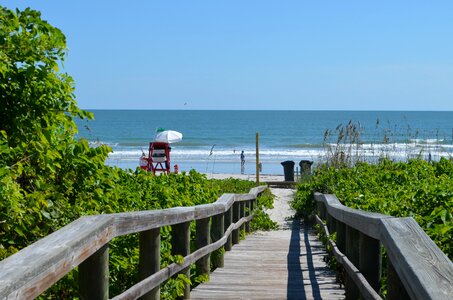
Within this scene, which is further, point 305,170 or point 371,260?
point 305,170

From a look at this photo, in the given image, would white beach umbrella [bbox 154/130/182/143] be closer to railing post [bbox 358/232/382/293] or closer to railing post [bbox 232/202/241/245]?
railing post [bbox 232/202/241/245]

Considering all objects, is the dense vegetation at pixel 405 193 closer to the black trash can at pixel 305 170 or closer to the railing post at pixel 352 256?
the railing post at pixel 352 256

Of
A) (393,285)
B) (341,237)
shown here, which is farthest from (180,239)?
(393,285)

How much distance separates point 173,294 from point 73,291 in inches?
67.9

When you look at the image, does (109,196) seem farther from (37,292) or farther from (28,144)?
(37,292)

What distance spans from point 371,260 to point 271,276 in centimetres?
318

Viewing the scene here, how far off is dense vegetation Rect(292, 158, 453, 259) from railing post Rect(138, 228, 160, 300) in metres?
1.70

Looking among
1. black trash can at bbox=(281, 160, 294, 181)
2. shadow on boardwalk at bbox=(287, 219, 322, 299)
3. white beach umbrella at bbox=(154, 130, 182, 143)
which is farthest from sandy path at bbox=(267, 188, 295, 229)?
white beach umbrella at bbox=(154, 130, 182, 143)

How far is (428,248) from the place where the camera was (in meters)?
3.07

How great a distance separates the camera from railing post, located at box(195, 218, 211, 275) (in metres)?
7.39

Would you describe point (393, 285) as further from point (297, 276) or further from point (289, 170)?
point (289, 170)

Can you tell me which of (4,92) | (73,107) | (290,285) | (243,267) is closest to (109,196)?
(73,107)

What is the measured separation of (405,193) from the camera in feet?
21.8

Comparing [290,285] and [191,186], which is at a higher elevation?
[191,186]
